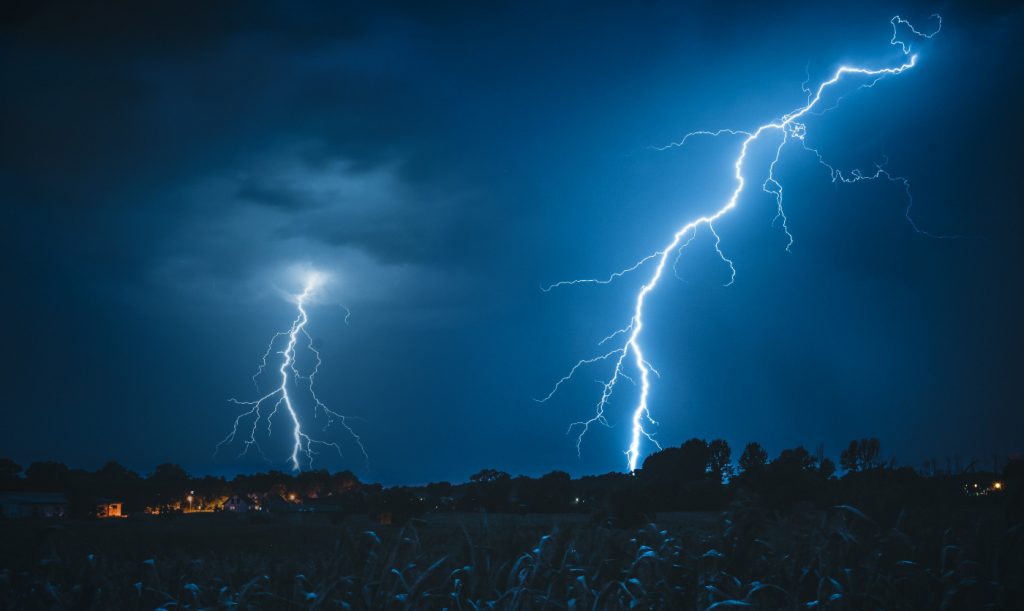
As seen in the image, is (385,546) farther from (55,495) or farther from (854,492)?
(55,495)

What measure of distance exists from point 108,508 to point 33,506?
20.0 ft

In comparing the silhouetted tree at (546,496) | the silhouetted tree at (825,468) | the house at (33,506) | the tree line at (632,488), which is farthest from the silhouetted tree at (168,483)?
the silhouetted tree at (825,468)

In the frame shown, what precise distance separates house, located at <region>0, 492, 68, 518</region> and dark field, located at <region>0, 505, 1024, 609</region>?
65994 millimetres

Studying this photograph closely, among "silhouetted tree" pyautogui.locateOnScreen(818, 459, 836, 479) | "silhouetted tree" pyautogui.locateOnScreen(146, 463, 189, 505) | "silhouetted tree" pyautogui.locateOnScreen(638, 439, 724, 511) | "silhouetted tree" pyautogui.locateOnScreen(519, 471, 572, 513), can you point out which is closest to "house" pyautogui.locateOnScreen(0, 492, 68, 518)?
"silhouetted tree" pyautogui.locateOnScreen(146, 463, 189, 505)

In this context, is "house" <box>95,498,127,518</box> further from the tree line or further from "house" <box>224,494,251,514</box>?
"house" <box>224,494,251,514</box>

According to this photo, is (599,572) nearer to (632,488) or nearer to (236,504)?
(632,488)

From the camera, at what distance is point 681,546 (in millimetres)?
5273

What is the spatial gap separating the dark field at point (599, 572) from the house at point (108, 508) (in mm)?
67987

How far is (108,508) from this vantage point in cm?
6575

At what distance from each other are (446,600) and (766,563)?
2414mm

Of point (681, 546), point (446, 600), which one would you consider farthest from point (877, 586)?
point (446, 600)

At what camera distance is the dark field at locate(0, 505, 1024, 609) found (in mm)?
4141

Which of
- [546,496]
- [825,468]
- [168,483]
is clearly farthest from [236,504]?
[825,468]

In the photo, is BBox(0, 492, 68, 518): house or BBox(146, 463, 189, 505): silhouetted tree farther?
BBox(146, 463, 189, 505): silhouetted tree
